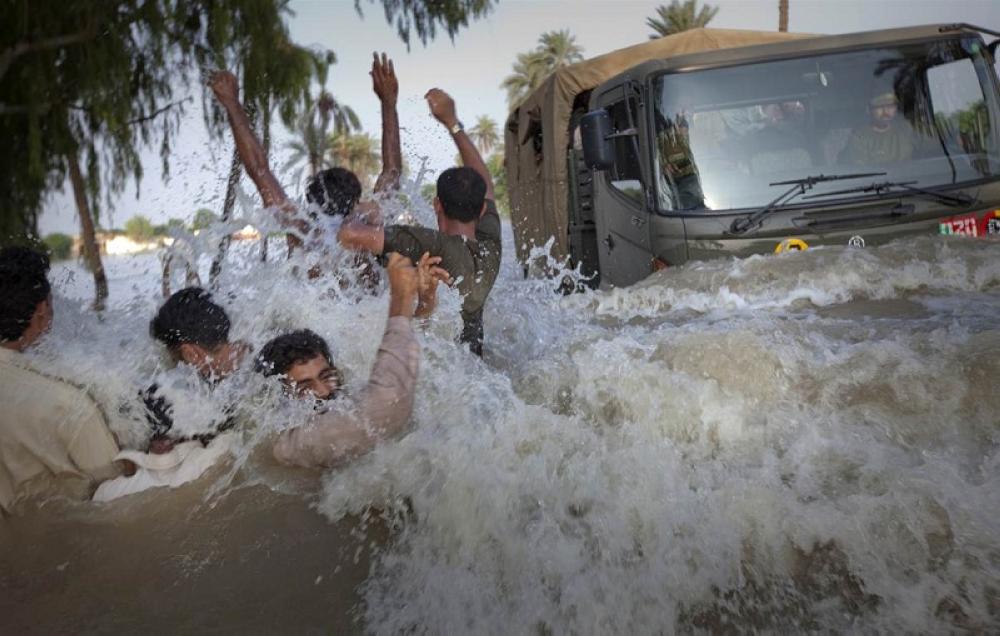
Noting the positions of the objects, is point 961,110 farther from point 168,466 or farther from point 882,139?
point 168,466

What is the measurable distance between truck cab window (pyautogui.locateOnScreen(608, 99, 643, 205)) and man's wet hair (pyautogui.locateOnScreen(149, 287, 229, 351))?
3294 mm

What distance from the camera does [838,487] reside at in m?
2.64

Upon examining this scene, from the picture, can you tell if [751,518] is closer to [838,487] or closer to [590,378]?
[838,487]

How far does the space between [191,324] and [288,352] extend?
48 centimetres

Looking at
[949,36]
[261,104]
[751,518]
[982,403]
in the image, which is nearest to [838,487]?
[751,518]

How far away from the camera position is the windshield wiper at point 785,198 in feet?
17.0

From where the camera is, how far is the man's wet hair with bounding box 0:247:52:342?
3273 millimetres

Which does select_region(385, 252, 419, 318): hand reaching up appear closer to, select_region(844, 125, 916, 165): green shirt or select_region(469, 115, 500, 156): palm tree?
select_region(844, 125, 916, 165): green shirt

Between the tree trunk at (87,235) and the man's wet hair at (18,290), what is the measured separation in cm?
792

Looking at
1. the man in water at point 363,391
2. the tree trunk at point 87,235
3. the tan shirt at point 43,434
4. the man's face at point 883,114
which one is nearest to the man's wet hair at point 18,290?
the tan shirt at point 43,434

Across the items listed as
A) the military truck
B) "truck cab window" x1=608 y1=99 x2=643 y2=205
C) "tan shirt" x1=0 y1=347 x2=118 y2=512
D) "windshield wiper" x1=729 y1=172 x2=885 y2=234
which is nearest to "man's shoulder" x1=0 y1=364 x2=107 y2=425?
"tan shirt" x1=0 y1=347 x2=118 y2=512

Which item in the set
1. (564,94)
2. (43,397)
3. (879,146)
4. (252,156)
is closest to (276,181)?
(252,156)

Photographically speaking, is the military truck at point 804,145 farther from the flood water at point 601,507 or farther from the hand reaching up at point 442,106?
the hand reaching up at point 442,106

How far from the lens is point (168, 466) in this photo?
3.17 m
